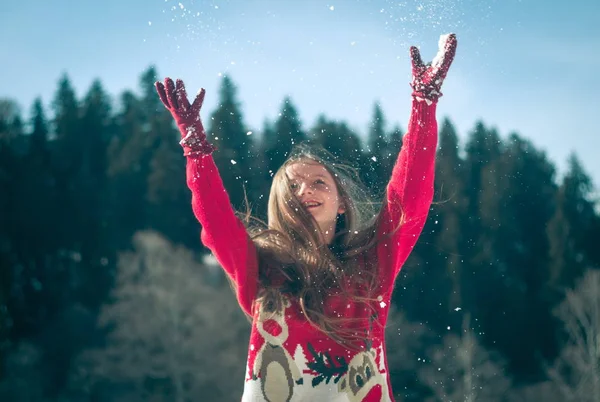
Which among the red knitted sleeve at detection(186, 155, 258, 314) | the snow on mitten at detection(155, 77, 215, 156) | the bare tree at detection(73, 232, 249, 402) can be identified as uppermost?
the snow on mitten at detection(155, 77, 215, 156)

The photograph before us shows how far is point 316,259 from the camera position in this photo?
8.80 feet

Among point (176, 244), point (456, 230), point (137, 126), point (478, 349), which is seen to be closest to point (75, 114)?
point (137, 126)

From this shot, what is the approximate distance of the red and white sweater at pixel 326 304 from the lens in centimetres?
246

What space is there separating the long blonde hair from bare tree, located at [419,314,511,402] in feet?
42.8

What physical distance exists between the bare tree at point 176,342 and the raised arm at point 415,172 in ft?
45.8

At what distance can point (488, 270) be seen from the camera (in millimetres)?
19828

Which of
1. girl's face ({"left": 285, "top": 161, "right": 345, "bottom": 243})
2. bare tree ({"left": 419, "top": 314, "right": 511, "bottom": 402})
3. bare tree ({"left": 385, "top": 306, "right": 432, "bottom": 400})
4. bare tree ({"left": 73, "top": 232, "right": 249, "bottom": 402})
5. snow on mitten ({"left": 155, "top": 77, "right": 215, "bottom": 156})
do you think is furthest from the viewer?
bare tree ({"left": 73, "top": 232, "right": 249, "bottom": 402})

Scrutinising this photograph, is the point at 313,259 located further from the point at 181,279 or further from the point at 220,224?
the point at 181,279

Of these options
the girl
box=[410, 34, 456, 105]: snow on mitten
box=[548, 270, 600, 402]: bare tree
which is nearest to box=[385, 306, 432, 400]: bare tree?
box=[548, 270, 600, 402]: bare tree

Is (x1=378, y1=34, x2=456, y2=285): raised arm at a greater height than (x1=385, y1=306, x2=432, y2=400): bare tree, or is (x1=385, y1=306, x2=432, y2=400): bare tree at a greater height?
(x1=378, y1=34, x2=456, y2=285): raised arm

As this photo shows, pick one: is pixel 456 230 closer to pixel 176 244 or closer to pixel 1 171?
pixel 176 244

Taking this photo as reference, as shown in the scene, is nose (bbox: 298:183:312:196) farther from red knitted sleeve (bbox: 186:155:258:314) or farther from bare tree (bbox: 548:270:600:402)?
bare tree (bbox: 548:270:600:402)

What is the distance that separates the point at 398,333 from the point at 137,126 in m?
11.5

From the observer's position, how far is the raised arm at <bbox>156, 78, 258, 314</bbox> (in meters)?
2.54
